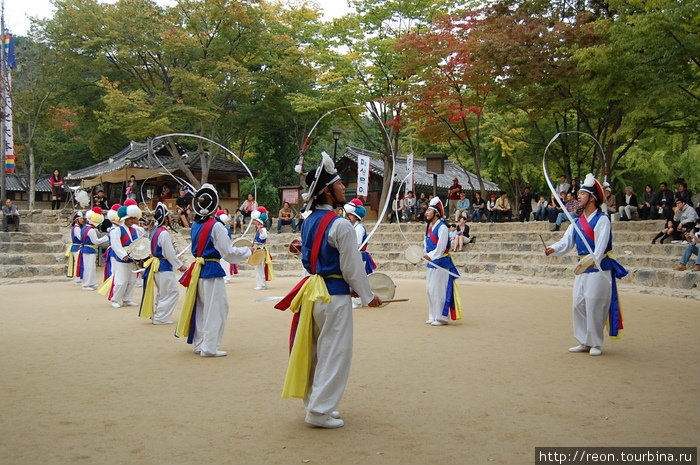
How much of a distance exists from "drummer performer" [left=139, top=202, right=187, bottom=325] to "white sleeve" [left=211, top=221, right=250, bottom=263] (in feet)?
5.74

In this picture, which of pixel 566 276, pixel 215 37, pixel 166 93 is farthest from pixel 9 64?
pixel 566 276

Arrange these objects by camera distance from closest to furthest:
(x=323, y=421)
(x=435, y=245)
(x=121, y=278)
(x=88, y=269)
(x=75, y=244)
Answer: (x=323, y=421) < (x=435, y=245) < (x=121, y=278) < (x=88, y=269) < (x=75, y=244)

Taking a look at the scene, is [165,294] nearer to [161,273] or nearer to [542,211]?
[161,273]

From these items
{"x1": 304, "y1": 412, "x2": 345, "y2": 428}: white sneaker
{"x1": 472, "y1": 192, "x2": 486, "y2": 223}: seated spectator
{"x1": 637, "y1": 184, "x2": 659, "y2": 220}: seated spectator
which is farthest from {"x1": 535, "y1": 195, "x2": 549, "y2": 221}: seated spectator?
{"x1": 304, "y1": 412, "x2": 345, "y2": 428}: white sneaker

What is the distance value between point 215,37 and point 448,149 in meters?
14.2

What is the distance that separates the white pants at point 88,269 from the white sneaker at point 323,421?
12317 mm

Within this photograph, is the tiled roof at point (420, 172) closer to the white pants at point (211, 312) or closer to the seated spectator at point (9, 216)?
the seated spectator at point (9, 216)

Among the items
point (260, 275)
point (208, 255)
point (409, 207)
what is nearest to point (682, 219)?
point (260, 275)

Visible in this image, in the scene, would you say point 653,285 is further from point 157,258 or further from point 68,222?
point 68,222

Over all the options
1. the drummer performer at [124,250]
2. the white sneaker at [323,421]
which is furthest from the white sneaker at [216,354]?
the drummer performer at [124,250]

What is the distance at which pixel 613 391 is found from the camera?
5168 mm

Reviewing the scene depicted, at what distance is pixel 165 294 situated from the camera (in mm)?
9234

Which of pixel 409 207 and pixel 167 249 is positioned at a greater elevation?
pixel 409 207

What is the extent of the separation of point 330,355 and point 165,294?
221 inches
